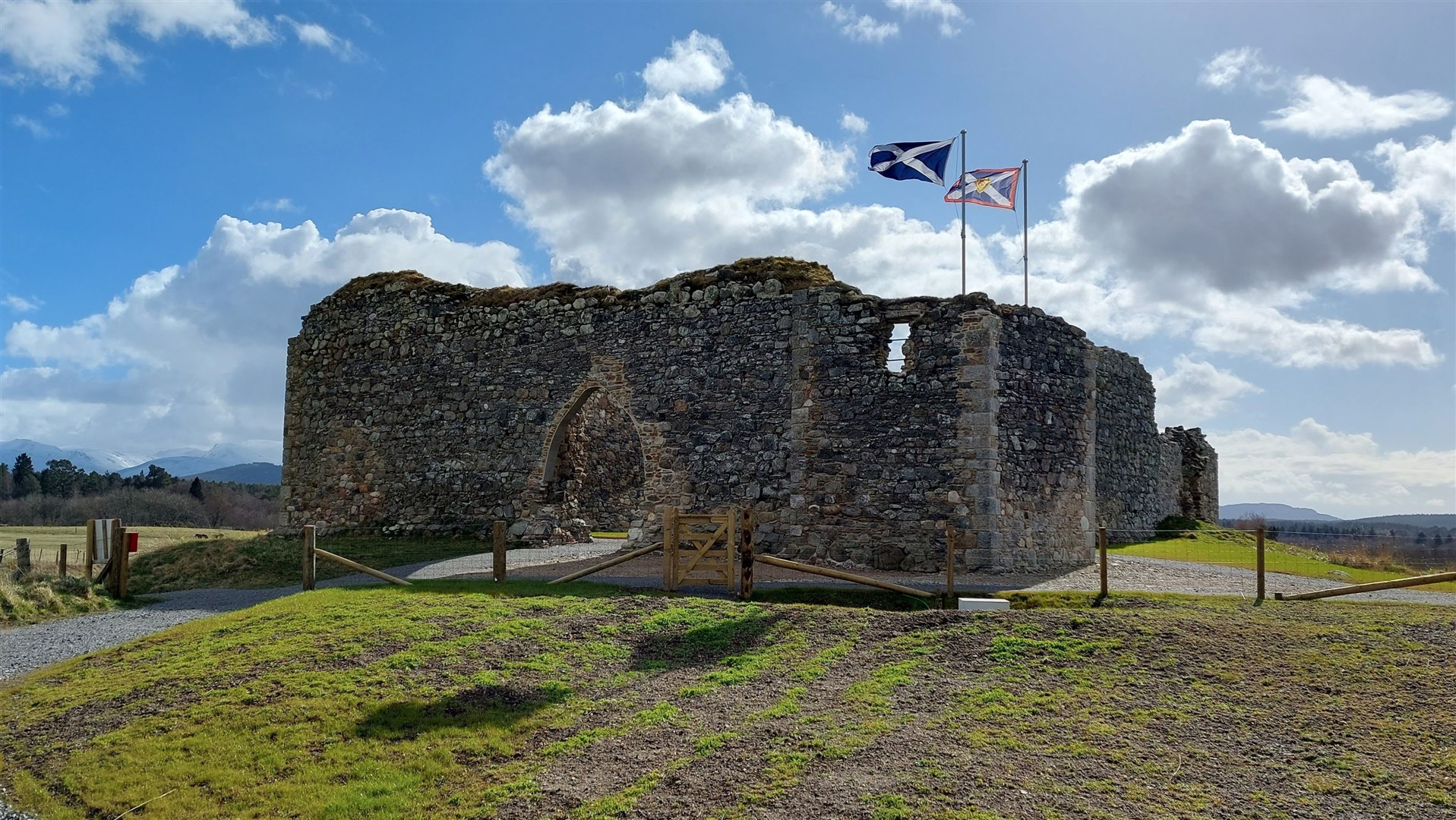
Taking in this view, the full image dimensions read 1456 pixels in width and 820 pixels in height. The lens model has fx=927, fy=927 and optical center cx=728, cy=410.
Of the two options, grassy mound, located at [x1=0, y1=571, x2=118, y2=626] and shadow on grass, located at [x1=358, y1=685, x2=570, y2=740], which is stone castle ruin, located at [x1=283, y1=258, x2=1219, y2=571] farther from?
shadow on grass, located at [x1=358, y1=685, x2=570, y2=740]


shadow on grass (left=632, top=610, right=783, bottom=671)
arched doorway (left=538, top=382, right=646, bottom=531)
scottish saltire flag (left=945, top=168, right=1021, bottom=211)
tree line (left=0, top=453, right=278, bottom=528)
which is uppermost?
scottish saltire flag (left=945, top=168, right=1021, bottom=211)

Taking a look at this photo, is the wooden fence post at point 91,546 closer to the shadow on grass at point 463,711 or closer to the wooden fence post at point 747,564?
the shadow on grass at point 463,711

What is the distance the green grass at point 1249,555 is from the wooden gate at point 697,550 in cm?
1019

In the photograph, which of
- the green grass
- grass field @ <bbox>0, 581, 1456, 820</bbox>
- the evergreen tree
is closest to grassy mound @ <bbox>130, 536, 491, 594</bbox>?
grass field @ <bbox>0, 581, 1456, 820</bbox>

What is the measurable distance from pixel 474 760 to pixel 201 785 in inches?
82.1

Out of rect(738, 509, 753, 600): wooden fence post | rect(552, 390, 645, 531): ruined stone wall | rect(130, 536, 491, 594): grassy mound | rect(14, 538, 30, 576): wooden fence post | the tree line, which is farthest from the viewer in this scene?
the tree line

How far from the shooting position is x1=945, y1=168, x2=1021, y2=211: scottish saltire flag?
1928 cm

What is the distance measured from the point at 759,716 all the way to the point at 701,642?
2577 millimetres

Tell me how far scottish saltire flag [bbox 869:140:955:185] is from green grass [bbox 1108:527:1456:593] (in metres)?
9.39

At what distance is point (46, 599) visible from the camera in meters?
15.5

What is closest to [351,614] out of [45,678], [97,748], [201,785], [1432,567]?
[45,678]

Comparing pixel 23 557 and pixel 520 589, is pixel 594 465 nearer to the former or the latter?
pixel 520 589

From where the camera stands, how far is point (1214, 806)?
6.36 meters

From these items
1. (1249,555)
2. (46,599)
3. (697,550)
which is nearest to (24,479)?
(46,599)
